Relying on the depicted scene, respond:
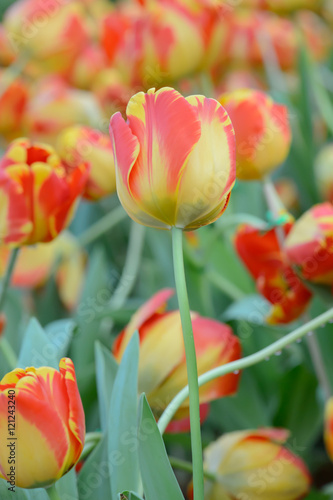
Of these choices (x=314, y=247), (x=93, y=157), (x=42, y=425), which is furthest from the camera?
(x=93, y=157)

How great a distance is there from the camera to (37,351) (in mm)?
352

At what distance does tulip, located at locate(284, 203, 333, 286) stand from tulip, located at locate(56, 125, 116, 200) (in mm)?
186

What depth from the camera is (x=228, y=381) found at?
372 mm

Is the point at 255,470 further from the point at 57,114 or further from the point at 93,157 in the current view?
the point at 57,114

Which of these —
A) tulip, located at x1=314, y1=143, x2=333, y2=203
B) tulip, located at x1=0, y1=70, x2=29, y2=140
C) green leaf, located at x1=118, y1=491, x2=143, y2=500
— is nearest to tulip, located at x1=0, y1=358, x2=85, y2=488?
green leaf, located at x1=118, y1=491, x2=143, y2=500

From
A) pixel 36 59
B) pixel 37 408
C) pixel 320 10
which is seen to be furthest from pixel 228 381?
pixel 320 10

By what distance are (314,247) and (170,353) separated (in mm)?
99

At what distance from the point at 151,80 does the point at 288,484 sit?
40cm

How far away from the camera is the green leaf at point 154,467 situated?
10.7 inches

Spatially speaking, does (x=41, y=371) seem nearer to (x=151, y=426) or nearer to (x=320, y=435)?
(x=151, y=426)

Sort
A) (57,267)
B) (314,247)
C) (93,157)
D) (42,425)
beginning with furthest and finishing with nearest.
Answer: (57,267)
(93,157)
(314,247)
(42,425)

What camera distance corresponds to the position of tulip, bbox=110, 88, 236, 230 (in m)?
0.26

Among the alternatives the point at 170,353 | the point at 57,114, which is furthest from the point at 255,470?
the point at 57,114

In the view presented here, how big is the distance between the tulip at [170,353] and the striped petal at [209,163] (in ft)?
0.39
